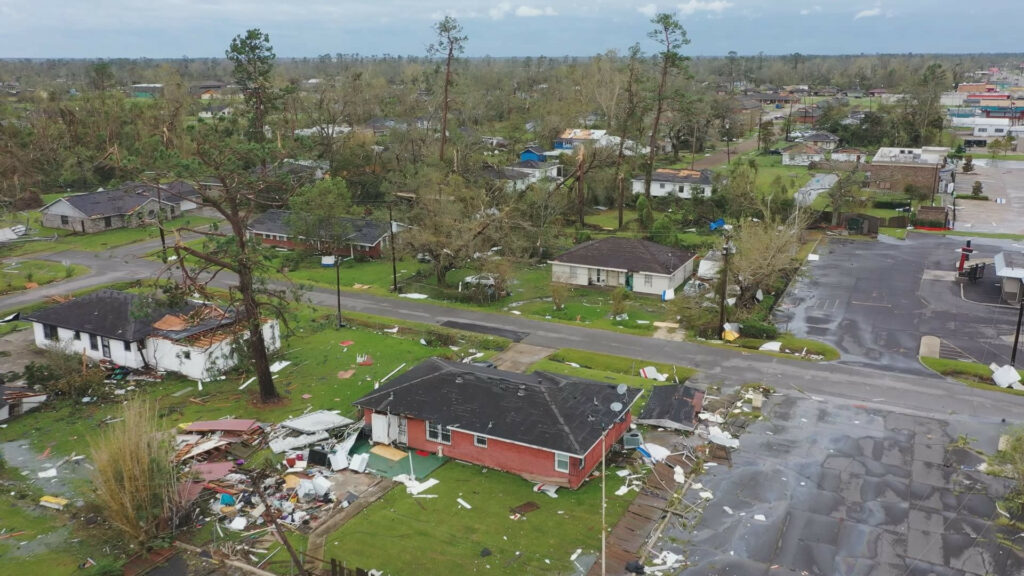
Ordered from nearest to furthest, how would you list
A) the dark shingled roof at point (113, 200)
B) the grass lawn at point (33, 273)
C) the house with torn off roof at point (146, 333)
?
the house with torn off roof at point (146, 333), the grass lawn at point (33, 273), the dark shingled roof at point (113, 200)

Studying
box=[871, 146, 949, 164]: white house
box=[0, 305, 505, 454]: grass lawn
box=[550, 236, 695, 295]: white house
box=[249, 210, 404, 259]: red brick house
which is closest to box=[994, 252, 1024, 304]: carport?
box=[550, 236, 695, 295]: white house

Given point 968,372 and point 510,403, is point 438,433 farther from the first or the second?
point 968,372

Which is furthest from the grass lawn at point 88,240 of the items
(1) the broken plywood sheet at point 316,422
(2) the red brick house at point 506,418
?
(2) the red brick house at point 506,418

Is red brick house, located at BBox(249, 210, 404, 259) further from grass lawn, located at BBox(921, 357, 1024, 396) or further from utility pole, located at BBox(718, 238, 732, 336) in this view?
grass lawn, located at BBox(921, 357, 1024, 396)

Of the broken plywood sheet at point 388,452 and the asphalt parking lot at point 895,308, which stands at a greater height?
the asphalt parking lot at point 895,308

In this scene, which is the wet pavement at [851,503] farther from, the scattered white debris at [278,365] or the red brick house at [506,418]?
the scattered white debris at [278,365]

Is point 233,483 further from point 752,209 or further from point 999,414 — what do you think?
point 752,209

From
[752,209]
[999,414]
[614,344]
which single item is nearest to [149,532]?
[614,344]
